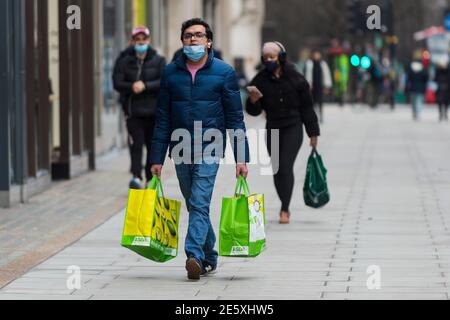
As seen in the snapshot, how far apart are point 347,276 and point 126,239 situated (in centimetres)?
151

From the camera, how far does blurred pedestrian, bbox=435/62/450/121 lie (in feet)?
122

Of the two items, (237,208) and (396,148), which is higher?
(237,208)

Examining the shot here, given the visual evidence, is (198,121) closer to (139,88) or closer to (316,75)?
(139,88)

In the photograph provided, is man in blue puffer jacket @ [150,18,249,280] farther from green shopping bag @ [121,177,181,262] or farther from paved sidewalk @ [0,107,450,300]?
paved sidewalk @ [0,107,450,300]

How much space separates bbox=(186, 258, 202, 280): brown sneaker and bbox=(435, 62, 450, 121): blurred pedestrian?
91.1 feet

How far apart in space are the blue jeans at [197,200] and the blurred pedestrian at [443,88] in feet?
90.1

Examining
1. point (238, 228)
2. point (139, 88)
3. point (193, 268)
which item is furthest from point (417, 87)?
point (193, 268)

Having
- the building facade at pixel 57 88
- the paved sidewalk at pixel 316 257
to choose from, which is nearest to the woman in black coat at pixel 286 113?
the paved sidewalk at pixel 316 257

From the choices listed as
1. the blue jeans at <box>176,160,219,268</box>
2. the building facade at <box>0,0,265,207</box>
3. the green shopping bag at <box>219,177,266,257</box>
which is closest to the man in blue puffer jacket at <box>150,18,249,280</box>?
the blue jeans at <box>176,160,219,268</box>

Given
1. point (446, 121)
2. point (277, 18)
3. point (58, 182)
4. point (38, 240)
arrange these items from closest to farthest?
1. point (38, 240)
2. point (58, 182)
3. point (446, 121)
4. point (277, 18)

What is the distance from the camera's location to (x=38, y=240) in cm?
1212

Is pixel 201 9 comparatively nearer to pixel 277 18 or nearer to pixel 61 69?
pixel 61 69

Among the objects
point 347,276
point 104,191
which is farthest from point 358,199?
point 347,276

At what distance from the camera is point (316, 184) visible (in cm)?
1371
